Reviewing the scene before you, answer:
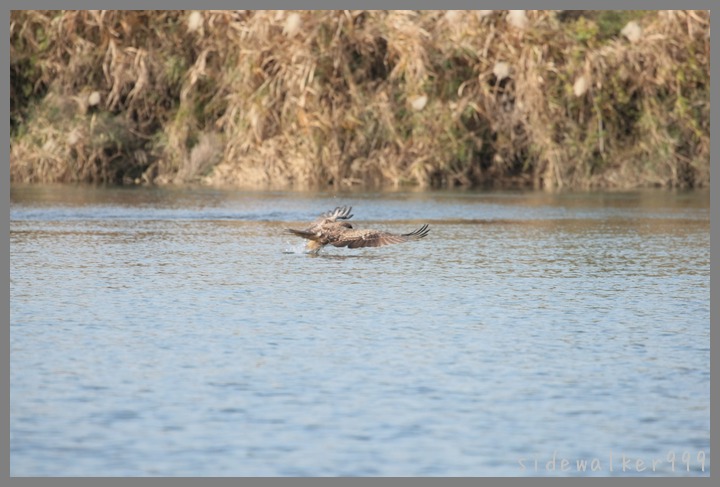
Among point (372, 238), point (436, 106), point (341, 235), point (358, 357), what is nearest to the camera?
point (358, 357)

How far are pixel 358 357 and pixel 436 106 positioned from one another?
1721cm

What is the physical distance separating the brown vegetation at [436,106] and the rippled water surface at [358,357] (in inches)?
413

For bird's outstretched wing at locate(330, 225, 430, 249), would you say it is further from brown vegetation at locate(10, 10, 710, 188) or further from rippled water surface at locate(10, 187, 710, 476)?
brown vegetation at locate(10, 10, 710, 188)

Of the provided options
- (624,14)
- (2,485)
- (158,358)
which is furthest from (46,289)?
(624,14)

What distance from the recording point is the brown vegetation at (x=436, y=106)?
77.4 feet

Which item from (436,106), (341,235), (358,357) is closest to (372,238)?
(341,235)

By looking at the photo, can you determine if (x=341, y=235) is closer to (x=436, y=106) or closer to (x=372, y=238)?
(x=372, y=238)

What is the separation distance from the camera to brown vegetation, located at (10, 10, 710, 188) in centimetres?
2359

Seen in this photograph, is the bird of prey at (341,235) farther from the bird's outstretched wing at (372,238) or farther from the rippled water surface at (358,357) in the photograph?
the rippled water surface at (358,357)

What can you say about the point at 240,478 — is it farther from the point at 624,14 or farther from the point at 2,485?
the point at 624,14

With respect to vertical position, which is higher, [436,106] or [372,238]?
[436,106]

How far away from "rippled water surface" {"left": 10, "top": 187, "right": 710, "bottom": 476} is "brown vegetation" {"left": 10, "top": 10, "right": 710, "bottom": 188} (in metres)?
10.5

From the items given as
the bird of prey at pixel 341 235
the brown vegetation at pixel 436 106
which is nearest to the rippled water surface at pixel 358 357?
the bird of prey at pixel 341 235

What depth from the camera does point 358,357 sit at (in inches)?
272
